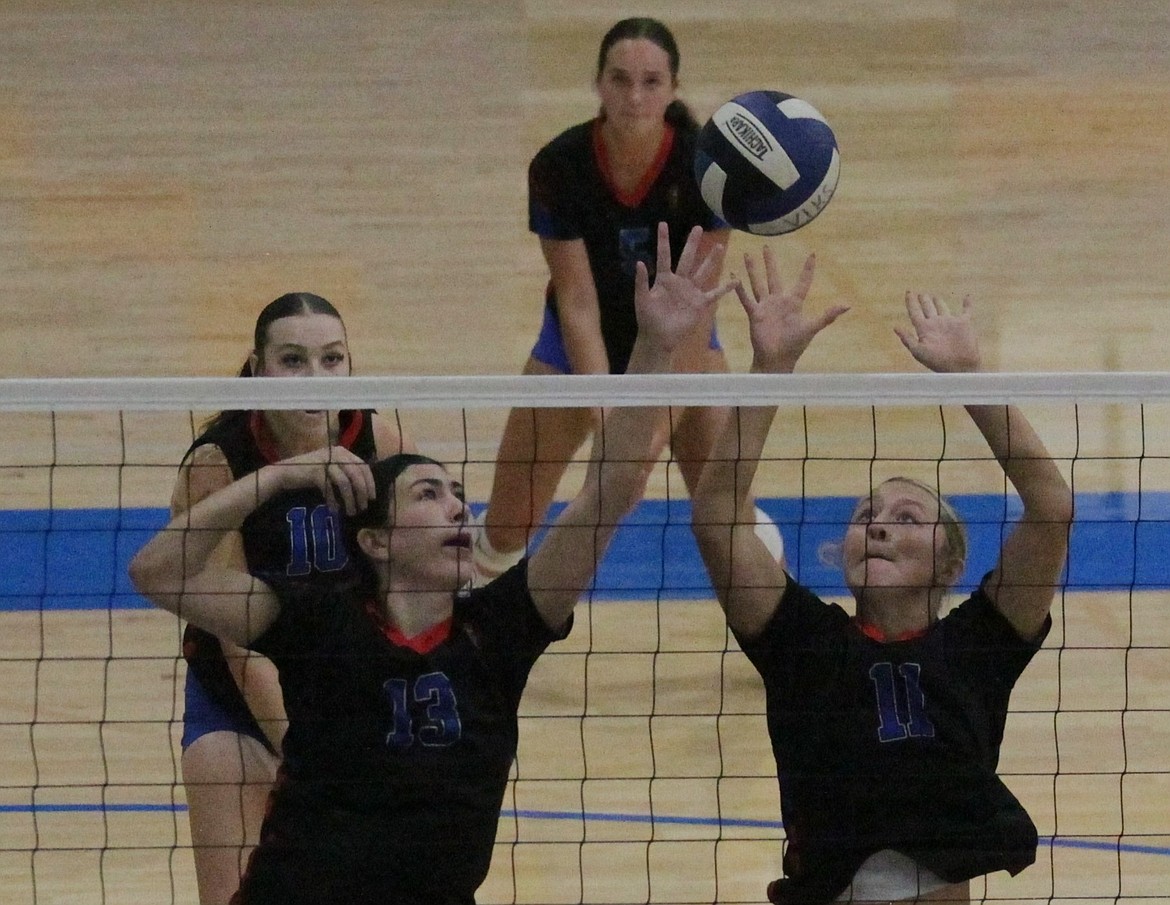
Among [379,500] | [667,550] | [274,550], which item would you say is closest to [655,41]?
[667,550]

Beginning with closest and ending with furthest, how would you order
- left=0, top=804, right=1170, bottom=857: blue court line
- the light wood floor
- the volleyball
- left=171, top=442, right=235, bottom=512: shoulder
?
left=171, top=442, right=235, bottom=512: shoulder
the volleyball
left=0, top=804, right=1170, bottom=857: blue court line
the light wood floor

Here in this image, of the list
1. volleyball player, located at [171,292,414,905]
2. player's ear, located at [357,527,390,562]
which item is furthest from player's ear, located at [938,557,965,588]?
volleyball player, located at [171,292,414,905]

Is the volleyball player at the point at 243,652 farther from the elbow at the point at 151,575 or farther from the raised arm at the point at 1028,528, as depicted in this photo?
the raised arm at the point at 1028,528

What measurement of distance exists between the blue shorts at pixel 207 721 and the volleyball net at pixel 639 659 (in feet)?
1.94

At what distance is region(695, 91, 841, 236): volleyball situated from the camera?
5.12 meters

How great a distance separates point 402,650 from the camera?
3840 mm

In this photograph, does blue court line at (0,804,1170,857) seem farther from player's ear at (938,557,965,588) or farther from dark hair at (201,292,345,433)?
player's ear at (938,557,965,588)

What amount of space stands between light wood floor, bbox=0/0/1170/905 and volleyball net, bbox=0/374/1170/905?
15 millimetres

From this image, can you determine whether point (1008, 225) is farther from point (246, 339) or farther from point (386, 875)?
point (386, 875)

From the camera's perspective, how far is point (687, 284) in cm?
387

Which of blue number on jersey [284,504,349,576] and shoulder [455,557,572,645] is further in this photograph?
blue number on jersey [284,504,349,576]

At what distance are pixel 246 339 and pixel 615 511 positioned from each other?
4498mm

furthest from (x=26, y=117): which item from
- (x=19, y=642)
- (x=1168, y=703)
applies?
(x=1168, y=703)

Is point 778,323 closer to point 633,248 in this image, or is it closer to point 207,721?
point 207,721
